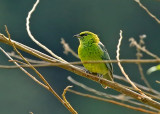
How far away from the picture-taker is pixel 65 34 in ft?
104

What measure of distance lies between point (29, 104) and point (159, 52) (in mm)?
8155

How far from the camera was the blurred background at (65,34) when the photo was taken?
28047 mm

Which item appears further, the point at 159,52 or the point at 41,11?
the point at 41,11

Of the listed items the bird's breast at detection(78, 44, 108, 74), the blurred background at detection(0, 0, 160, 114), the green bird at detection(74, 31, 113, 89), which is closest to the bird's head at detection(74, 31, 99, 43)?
the green bird at detection(74, 31, 113, 89)

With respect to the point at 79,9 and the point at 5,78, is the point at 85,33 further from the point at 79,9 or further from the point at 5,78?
the point at 79,9

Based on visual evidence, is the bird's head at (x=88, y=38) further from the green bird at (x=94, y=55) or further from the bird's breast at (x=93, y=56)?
the bird's breast at (x=93, y=56)

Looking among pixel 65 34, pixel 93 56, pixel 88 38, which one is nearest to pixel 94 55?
pixel 93 56

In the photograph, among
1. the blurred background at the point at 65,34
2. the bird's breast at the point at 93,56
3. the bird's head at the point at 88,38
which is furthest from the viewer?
the blurred background at the point at 65,34

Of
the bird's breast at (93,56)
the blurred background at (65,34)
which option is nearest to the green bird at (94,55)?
the bird's breast at (93,56)

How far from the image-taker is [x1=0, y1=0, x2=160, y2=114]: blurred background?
2805 cm

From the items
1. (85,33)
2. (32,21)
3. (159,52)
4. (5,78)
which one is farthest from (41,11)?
(85,33)

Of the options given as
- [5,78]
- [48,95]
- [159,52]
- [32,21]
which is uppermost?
[32,21]

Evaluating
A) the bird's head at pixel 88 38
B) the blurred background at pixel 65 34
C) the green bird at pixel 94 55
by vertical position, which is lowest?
the green bird at pixel 94 55

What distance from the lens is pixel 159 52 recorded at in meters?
26.6
